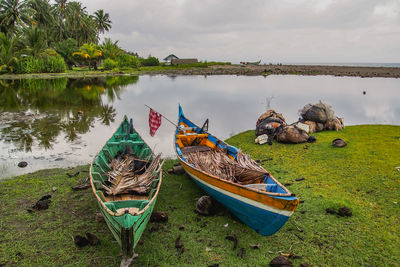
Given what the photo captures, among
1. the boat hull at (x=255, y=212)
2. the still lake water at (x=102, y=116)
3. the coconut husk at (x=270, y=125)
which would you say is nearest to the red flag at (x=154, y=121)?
the still lake water at (x=102, y=116)

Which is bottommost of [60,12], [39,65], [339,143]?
[339,143]

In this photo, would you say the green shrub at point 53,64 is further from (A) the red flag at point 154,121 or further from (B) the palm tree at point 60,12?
(A) the red flag at point 154,121

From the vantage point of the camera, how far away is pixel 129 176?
7.19 m

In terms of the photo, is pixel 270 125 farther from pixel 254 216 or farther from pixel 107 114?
pixel 107 114

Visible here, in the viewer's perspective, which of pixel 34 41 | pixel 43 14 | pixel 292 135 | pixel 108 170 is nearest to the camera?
pixel 108 170

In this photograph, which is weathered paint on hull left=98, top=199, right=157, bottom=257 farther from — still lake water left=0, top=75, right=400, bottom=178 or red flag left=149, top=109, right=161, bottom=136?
red flag left=149, top=109, right=161, bottom=136

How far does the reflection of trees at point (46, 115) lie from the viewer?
503 inches

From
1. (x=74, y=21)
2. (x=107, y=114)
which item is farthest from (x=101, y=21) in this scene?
(x=107, y=114)

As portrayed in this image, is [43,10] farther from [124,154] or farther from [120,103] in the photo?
[124,154]

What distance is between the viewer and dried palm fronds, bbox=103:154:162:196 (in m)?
6.43

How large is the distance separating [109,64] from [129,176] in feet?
191

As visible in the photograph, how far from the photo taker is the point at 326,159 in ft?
31.3

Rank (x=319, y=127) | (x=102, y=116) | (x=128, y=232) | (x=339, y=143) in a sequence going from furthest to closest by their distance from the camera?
(x=102, y=116), (x=319, y=127), (x=339, y=143), (x=128, y=232)

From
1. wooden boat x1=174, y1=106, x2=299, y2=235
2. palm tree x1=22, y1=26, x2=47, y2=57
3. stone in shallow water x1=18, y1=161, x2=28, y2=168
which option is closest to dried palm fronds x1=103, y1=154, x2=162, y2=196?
wooden boat x1=174, y1=106, x2=299, y2=235
